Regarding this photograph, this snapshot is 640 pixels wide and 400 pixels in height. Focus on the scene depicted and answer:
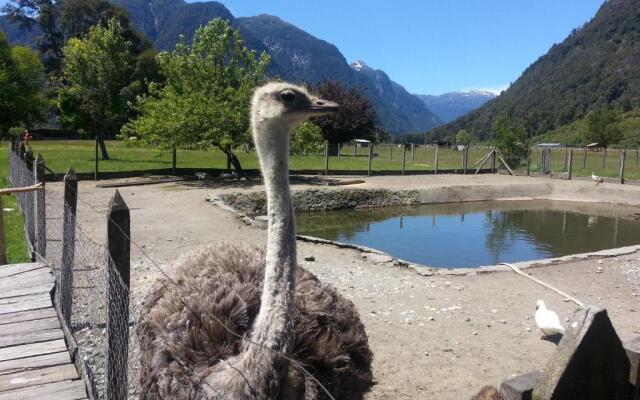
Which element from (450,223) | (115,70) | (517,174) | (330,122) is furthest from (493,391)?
(330,122)

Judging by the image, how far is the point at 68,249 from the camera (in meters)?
4.45

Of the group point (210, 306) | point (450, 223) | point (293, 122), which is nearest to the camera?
point (293, 122)

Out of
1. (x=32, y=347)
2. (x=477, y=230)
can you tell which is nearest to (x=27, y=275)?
(x=32, y=347)

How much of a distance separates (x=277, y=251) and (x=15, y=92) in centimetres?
3133

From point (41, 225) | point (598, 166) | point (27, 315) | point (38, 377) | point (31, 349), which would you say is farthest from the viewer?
point (598, 166)

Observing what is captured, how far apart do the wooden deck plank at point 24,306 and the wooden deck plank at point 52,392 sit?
1212 mm

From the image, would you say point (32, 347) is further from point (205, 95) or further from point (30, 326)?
point (205, 95)

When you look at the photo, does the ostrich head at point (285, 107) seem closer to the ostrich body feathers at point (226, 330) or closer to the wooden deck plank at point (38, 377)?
the ostrich body feathers at point (226, 330)

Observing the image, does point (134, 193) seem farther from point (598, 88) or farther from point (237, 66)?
point (598, 88)

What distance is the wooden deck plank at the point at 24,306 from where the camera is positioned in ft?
13.2

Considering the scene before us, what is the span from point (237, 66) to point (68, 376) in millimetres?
17326

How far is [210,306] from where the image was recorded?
308cm

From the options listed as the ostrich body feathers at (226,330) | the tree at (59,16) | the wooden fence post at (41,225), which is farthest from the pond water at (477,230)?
the tree at (59,16)

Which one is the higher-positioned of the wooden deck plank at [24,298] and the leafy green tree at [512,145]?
the leafy green tree at [512,145]
